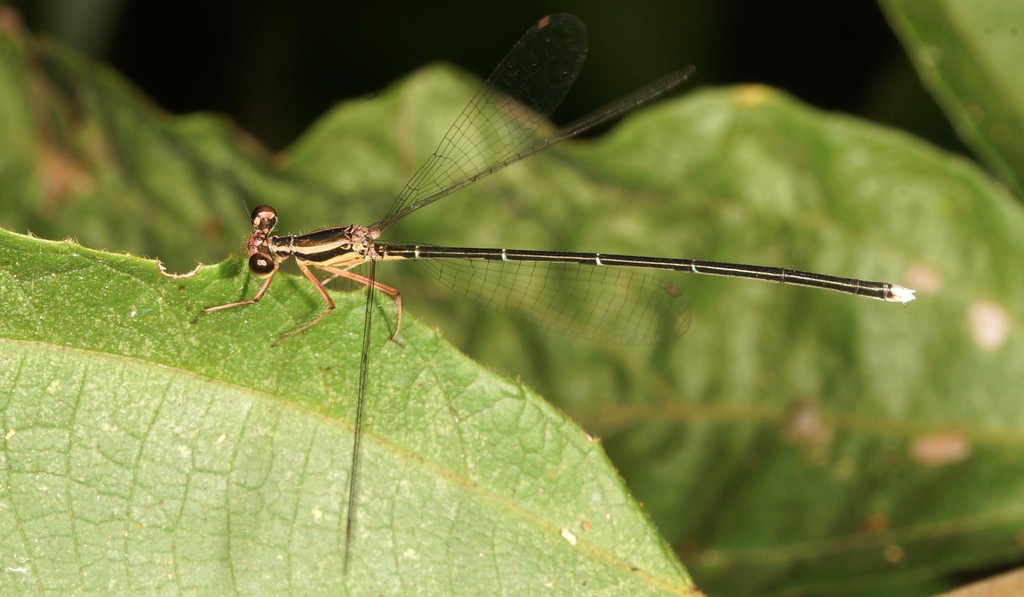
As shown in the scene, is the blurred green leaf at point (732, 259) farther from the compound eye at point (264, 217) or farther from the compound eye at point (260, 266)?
the compound eye at point (260, 266)

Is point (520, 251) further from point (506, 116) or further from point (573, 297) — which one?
point (506, 116)

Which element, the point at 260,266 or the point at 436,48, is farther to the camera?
the point at 436,48

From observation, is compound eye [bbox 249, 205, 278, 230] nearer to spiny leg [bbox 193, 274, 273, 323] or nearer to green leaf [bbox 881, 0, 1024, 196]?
spiny leg [bbox 193, 274, 273, 323]

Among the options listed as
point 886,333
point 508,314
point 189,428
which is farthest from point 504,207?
point 189,428

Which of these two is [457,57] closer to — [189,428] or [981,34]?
[981,34]

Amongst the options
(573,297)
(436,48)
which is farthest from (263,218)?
(436,48)

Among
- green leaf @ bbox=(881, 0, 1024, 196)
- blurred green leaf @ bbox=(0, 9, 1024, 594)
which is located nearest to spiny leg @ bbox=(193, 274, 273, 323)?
blurred green leaf @ bbox=(0, 9, 1024, 594)

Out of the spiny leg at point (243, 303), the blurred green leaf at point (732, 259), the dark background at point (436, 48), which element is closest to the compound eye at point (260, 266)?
the spiny leg at point (243, 303)
